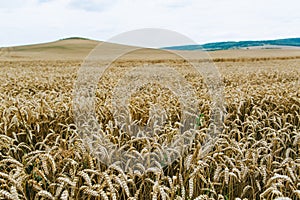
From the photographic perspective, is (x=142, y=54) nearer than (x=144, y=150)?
No

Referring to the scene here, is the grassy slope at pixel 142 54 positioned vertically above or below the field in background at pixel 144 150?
above

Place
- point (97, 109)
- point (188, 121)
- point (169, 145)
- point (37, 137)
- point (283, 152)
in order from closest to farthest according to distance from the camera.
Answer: point (169, 145)
point (283, 152)
point (37, 137)
point (188, 121)
point (97, 109)

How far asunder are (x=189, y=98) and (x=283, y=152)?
2884 millimetres

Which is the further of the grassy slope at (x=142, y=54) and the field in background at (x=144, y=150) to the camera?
the grassy slope at (x=142, y=54)

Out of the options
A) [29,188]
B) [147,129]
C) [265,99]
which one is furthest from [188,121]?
[29,188]

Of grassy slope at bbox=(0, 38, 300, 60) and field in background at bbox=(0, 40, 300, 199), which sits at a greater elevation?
grassy slope at bbox=(0, 38, 300, 60)

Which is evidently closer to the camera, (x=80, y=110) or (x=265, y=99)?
(x=80, y=110)

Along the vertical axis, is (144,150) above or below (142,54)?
below

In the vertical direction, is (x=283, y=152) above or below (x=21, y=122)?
below

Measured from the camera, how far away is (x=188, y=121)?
17.5 feet

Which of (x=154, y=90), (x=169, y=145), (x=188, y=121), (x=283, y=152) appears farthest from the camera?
(x=154, y=90)

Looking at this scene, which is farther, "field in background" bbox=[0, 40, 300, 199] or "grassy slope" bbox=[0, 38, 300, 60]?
"grassy slope" bbox=[0, 38, 300, 60]

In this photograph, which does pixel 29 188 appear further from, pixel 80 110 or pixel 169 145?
pixel 80 110

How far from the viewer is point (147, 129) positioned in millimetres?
4992
